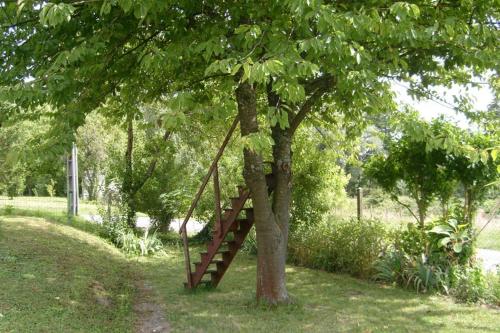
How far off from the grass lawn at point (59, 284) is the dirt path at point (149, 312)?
0.16m

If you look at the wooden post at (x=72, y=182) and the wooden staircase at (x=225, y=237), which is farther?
the wooden post at (x=72, y=182)

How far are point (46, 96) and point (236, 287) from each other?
5.57 meters

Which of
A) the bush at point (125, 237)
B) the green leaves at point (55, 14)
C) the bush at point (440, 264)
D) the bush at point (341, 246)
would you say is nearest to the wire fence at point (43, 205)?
the bush at point (125, 237)

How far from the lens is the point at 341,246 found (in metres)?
11.1

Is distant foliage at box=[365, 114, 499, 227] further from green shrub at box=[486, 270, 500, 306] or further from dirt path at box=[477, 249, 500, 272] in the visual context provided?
dirt path at box=[477, 249, 500, 272]

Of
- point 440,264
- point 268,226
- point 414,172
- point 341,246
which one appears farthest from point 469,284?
point 268,226

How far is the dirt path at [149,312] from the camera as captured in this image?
6976 millimetres

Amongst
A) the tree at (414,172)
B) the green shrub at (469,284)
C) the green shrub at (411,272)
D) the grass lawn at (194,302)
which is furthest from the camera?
the tree at (414,172)

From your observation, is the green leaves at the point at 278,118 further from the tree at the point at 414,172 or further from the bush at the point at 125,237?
the bush at the point at 125,237

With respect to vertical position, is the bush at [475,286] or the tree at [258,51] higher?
the tree at [258,51]

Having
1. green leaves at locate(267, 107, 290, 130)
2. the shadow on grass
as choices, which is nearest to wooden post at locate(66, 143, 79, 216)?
the shadow on grass

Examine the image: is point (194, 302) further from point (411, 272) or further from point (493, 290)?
point (493, 290)

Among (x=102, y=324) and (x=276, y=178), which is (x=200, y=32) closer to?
(x=276, y=178)

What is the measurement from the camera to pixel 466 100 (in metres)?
8.80
